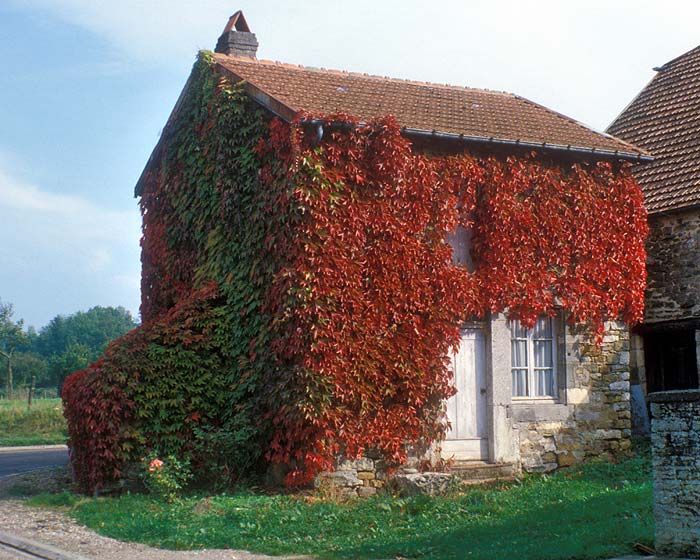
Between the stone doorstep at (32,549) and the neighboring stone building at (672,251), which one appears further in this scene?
the neighboring stone building at (672,251)

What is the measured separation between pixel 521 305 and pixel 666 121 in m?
6.66

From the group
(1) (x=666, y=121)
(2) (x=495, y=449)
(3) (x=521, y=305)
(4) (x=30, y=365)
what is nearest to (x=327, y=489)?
(2) (x=495, y=449)

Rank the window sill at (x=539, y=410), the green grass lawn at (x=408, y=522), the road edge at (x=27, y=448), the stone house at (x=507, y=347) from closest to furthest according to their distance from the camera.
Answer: the green grass lawn at (x=408, y=522), the stone house at (x=507, y=347), the window sill at (x=539, y=410), the road edge at (x=27, y=448)

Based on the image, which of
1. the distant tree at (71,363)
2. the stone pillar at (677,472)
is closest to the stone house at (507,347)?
the stone pillar at (677,472)

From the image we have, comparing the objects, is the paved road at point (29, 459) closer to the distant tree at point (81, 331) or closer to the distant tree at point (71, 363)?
the distant tree at point (71, 363)

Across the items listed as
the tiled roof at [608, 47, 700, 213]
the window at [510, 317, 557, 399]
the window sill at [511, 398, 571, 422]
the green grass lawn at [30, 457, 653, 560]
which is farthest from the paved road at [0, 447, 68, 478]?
the tiled roof at [608, 47, 700, 213]

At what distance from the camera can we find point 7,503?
1312cm

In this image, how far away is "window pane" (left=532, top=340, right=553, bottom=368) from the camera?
15445 mm

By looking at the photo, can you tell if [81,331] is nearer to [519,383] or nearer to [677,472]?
[519,383]

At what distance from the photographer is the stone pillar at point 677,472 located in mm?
7805

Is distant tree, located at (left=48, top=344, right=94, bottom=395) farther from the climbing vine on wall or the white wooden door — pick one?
the white wooden door

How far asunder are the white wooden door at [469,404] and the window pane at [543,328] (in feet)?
3.64

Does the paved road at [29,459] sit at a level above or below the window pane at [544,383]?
below

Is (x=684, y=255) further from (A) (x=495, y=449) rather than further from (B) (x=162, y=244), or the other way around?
(B) (x=162, y=244)
